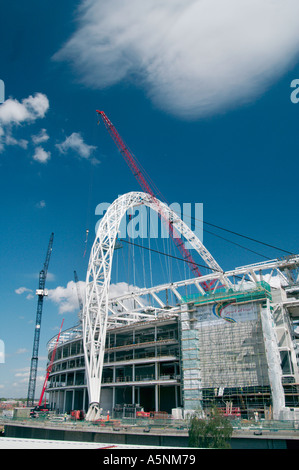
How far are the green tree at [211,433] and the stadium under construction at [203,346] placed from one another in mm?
10017

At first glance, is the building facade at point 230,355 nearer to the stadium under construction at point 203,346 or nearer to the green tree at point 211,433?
the stadium under construction at point 203,346

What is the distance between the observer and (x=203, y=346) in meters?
49.6

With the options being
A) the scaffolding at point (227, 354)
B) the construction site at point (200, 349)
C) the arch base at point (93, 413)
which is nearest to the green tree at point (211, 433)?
the construction site at point (200, 349)

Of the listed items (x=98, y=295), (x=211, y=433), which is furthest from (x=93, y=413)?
(x=211, y=433)

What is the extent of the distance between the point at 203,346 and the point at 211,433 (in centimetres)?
2114

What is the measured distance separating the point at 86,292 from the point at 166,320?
14.4 m

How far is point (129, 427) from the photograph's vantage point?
121ft

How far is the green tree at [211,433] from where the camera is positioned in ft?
91.8

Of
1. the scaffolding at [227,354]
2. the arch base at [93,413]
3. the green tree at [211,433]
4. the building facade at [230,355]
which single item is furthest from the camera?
the arch base at [93,413]

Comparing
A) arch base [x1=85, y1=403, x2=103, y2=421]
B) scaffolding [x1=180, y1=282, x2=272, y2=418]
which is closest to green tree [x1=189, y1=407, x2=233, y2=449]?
scaffolding [x1=180, y1=282, x2=272, y2=418]

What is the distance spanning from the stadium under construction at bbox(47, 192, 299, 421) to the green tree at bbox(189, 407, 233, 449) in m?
10.0

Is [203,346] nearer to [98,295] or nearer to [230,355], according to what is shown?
[230,355]
